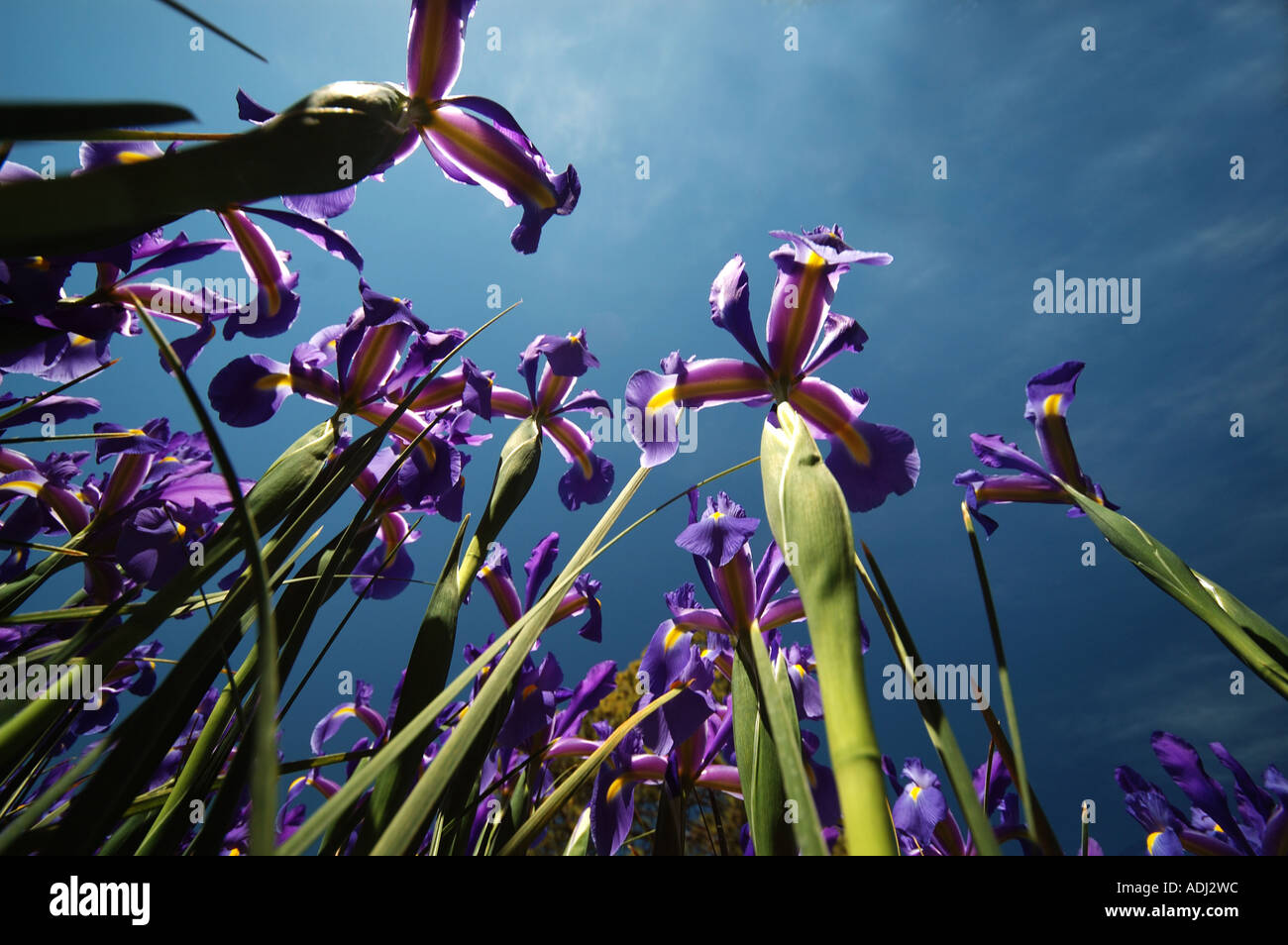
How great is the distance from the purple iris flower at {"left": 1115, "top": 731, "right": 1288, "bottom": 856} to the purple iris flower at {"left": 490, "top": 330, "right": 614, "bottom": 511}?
1368 mm

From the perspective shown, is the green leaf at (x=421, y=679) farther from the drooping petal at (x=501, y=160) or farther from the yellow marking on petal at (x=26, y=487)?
the yellow marking on petal at (x=26, y=487)

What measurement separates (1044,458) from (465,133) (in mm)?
1129

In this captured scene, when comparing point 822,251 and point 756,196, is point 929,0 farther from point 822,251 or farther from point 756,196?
point 822,251

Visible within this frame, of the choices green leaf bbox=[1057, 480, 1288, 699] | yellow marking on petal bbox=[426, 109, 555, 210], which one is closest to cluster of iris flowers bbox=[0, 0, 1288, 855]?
yellow marking on petal bbox=[426, 109, 555, 210]

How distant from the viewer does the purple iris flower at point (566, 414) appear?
1230mm

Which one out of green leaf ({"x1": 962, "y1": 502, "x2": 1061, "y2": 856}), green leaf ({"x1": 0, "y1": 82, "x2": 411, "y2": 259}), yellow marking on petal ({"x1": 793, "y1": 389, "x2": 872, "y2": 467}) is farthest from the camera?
yellow marking on petal ({"x1": 793, "y1": 389, "x2": 872, "y2": 467})

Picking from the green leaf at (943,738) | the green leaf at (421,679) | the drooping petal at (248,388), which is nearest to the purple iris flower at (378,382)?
the drooping petal at (248,388)

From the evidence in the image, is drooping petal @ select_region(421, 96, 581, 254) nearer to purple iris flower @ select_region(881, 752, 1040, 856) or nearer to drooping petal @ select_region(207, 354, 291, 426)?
drooping petal @ select_region(207, 354, 291, 426)

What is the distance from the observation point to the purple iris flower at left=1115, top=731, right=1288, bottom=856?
119 cm

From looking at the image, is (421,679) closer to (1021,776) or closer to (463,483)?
(463,483)

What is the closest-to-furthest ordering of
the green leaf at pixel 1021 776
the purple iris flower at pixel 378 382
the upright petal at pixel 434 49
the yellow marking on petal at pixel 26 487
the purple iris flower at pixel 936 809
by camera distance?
the green leaf at pixel 1021 776 < the upright petal at pixel 434 49 < the purple iris flower at pixel 378 382 < the yellow marking on petal at pixel 26 487 < the purple iris flower at pixel 936 809

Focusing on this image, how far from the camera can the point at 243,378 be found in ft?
3.45

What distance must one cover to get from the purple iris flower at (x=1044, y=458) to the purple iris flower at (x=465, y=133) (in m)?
0.86
